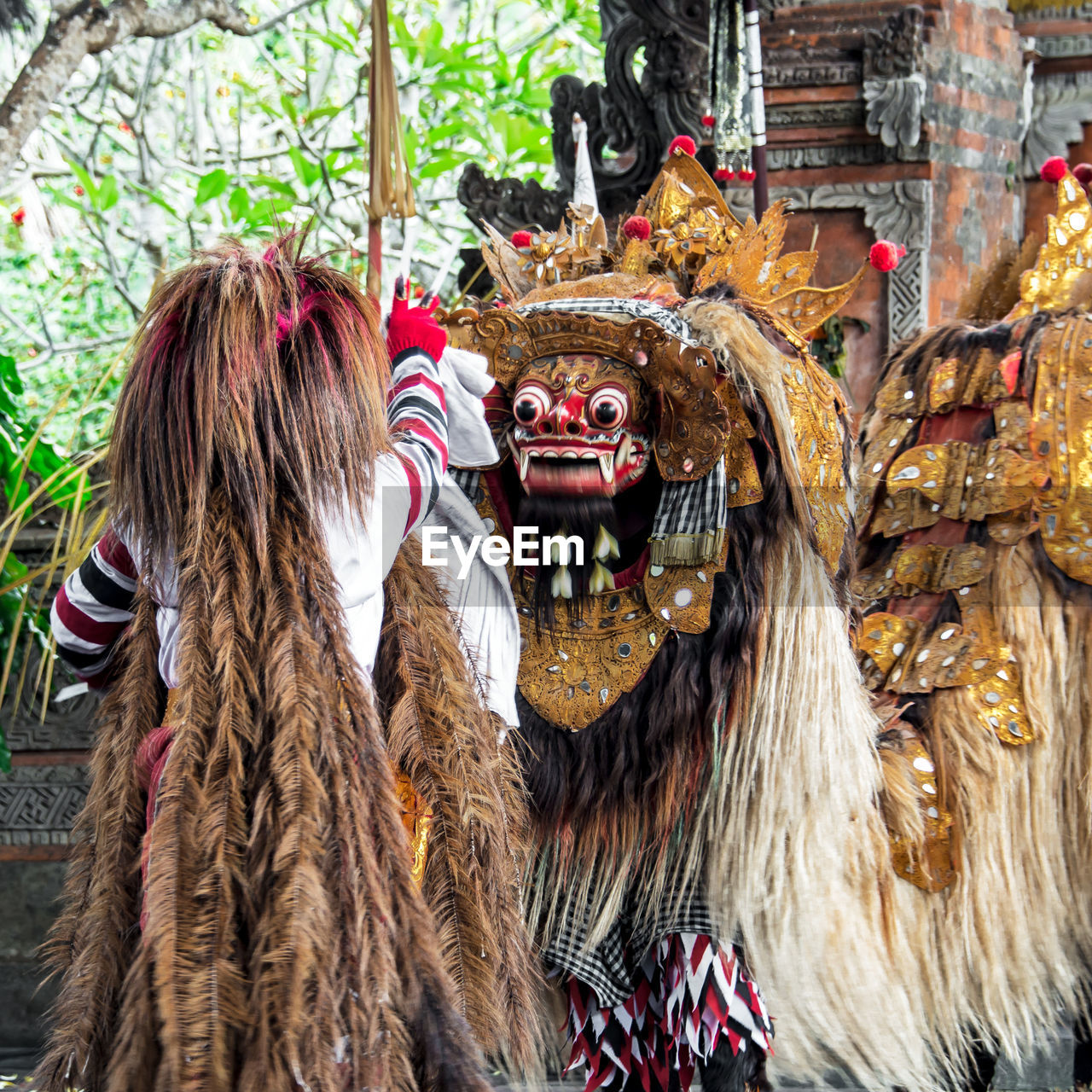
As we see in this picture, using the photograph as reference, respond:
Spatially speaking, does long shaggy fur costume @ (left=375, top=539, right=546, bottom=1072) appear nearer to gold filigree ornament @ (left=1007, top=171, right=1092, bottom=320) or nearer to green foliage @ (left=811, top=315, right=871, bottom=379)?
gold filigree ornament @ (left=1007, top=171, right=1092, bottom=320)

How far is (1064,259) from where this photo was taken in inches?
108

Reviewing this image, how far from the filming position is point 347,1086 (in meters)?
1.52

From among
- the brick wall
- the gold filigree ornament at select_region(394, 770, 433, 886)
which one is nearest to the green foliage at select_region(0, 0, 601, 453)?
the brick wall

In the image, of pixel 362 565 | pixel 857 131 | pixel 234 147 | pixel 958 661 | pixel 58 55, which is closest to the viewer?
pixel 362 565

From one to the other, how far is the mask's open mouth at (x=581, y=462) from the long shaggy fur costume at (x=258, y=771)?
1.66 feet

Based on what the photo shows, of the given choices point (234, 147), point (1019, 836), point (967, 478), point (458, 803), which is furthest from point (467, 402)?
point (234, 147)

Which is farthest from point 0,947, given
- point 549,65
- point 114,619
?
point 549,65

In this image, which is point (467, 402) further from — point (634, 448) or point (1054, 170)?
point (1054, 170)

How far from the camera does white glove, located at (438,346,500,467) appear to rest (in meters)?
2.01

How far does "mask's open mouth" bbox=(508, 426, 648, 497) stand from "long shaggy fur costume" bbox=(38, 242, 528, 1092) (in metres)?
0.51

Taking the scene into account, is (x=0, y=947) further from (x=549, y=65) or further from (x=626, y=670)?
(x=549, y=65)

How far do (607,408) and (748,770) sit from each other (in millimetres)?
634

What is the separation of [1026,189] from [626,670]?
10.8ft

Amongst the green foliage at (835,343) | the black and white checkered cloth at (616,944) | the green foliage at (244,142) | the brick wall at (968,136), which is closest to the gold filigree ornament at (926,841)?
the black and white checkered cloth at (616,944)
